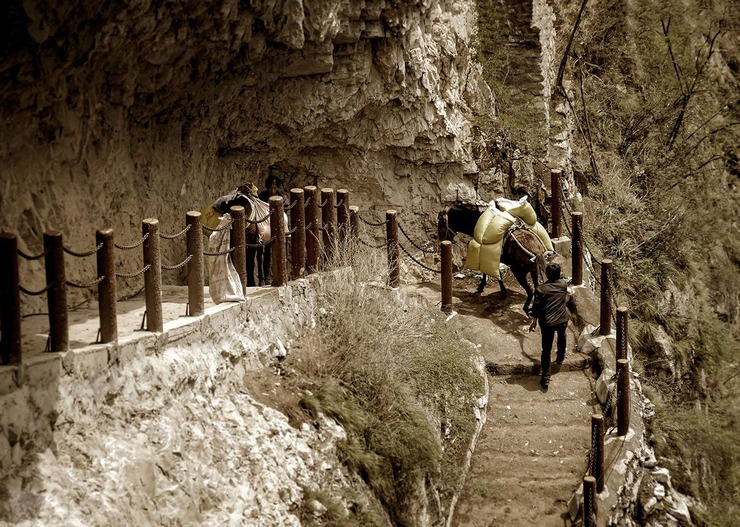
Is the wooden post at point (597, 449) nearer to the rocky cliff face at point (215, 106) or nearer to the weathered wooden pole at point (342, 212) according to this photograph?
the weathered wooden pole at point (342, 212)

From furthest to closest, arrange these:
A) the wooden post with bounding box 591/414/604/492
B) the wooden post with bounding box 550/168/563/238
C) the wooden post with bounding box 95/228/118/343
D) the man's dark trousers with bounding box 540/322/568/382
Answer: the wooden post with bounding box 550/168/563/238 → the man's dark trousers with bounding box 540/322/568/382 → the wooden post with bounding box 591/414/604/492 → the wooden post with bounding box 95/228/118/343

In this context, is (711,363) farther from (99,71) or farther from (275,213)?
(99,71)

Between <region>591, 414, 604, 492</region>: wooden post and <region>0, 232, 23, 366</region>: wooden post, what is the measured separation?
5556mm

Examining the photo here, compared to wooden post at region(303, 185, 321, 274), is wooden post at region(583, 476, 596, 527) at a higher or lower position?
lower

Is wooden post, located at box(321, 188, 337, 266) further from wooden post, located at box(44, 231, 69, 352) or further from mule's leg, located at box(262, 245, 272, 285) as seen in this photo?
wooden post, located at box(44, 231, 69, 352)

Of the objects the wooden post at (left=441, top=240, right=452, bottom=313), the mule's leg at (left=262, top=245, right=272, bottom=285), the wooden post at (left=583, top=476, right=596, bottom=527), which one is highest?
the mule's leg at (left=262, top=245, right=272, bottom=285)

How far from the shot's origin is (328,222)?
460 inches

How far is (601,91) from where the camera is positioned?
20.0m

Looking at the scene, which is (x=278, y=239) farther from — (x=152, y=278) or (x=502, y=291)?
(x=502, y=291)

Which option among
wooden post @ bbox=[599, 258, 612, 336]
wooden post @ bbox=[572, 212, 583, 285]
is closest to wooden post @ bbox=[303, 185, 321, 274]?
wooden post @ bbox=[599, 258, 612, 336]

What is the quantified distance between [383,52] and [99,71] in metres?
5.10

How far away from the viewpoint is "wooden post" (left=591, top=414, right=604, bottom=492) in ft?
33.1

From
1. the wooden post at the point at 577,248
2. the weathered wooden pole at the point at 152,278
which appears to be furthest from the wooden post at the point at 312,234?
the wooden post at the point at 577,248

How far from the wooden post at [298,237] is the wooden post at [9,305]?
14.1ft
